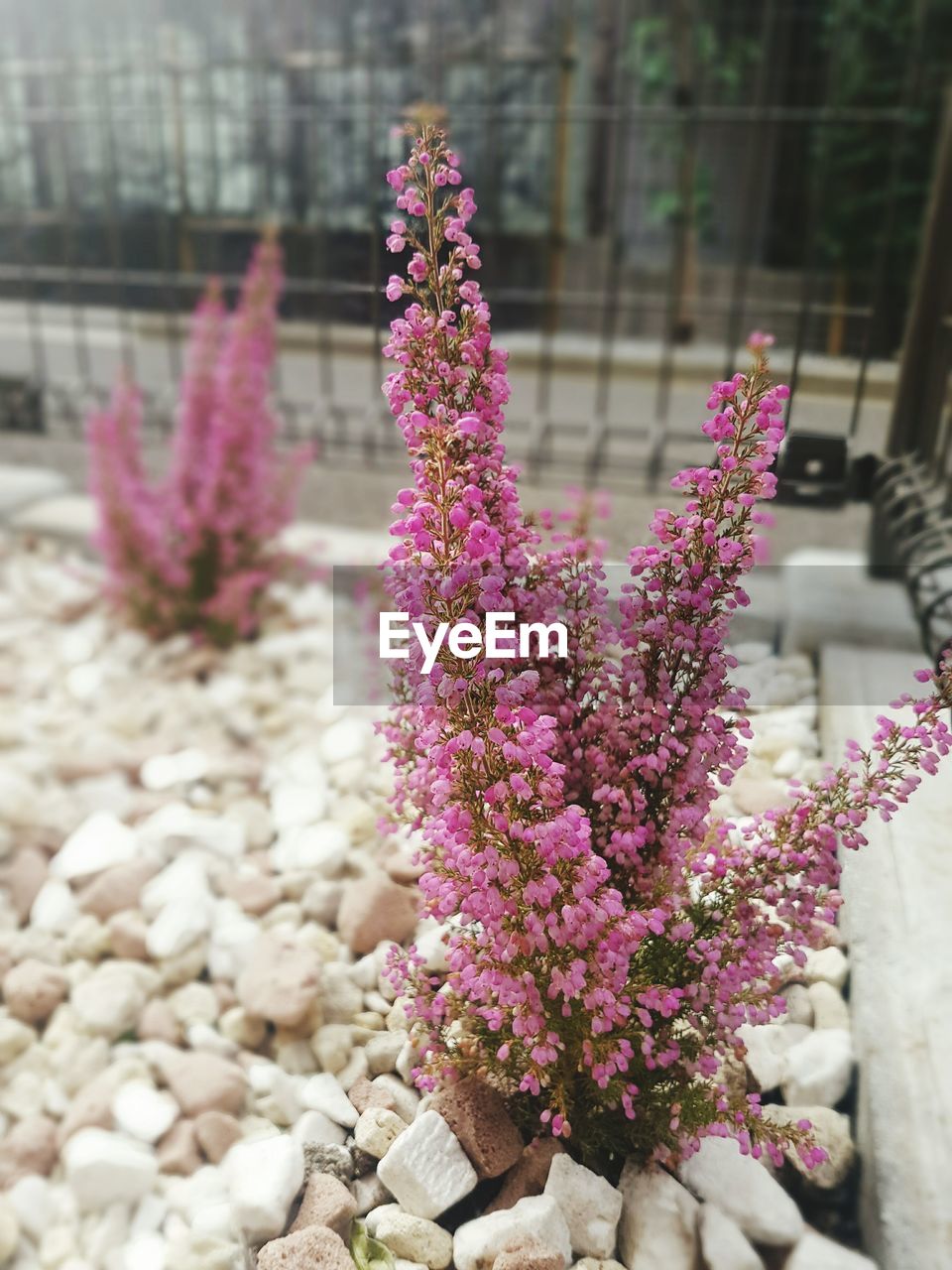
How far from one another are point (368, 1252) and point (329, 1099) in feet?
0.56

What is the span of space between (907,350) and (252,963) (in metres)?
1.62

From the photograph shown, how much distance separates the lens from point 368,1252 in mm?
1006

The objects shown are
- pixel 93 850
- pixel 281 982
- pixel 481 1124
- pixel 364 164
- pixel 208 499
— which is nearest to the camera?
pixel 481 1124

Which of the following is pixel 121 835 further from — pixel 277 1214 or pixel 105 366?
pixel 105 366

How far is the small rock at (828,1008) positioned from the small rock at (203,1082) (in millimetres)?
779

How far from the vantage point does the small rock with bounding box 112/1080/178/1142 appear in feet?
4.87

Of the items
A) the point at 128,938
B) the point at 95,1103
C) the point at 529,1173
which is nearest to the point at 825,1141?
the point at 529,1173

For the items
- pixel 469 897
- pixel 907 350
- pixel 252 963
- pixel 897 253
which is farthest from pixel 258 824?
pixel 897 253

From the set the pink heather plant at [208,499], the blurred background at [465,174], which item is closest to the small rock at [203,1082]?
the pink heather plant at [208,499]

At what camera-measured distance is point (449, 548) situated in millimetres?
871

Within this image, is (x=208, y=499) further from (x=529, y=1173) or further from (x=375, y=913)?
(x=529, y=1173)

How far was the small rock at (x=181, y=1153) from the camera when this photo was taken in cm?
141

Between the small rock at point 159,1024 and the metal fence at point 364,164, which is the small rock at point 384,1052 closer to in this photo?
the small rock at point 159,1024

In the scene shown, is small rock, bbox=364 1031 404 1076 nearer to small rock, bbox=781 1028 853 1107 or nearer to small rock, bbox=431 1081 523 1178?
small rock, bbox=431 1081 523 1178
